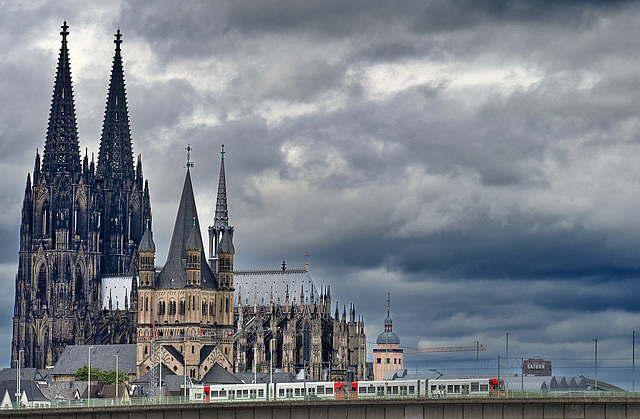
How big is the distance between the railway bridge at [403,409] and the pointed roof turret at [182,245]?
100374 millimetres

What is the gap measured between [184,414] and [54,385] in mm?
89558

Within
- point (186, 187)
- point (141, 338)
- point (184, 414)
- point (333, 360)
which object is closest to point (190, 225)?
point (186, 187)

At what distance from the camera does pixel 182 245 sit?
179 metres

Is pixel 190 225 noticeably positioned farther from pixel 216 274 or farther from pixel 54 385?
pixel 54 385

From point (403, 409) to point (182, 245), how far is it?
104 m

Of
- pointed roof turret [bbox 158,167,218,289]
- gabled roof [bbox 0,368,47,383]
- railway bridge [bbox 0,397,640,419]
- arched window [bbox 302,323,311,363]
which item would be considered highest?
pointed roof turret [bbox 158,167,218,289]

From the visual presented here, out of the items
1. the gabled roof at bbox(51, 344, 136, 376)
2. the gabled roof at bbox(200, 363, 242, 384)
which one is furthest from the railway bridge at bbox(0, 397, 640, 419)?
the gabled roof at bbox(51, 344, 136, 376)

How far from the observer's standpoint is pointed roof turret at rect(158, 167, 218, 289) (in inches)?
6983

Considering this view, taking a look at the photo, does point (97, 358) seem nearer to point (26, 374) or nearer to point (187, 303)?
point (26, 374)

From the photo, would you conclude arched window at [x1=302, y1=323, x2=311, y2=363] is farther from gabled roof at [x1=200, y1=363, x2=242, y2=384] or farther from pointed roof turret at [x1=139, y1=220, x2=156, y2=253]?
pointed roof turret at [x1=139, y1=220, x2=156, y2=253]

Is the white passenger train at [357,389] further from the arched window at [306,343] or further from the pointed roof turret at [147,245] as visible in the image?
the arched window at [306,343]

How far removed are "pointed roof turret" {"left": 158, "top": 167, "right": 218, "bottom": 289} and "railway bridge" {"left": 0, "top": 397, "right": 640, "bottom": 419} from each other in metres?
100

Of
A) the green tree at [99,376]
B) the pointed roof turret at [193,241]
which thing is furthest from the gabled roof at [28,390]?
the pointed roof turret at [193,241]

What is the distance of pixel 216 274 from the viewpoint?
19188 centimetres
